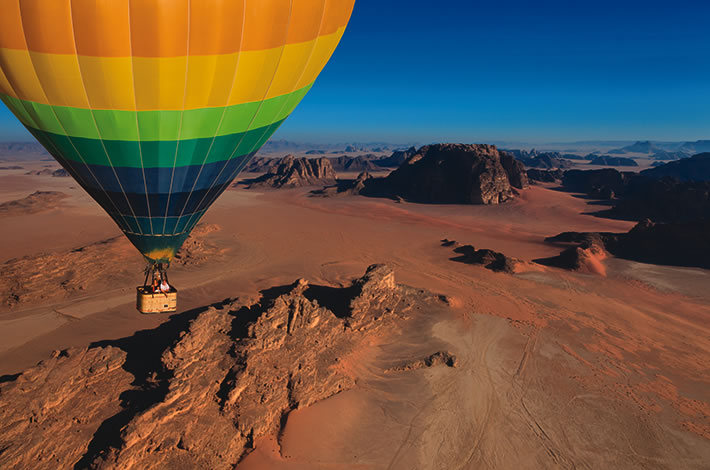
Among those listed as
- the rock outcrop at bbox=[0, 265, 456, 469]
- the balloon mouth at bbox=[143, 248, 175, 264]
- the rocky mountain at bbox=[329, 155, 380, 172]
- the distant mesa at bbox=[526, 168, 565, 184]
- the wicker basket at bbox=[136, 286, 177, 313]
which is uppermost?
the balloon mouth at bbox=[143, 248, 175, 264]

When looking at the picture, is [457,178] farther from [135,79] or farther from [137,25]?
[137,25]

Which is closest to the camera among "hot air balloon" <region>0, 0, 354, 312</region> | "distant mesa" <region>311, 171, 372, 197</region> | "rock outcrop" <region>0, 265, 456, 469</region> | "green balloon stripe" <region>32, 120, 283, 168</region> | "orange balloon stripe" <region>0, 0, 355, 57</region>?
"orange balloon stripe" <region>0, 0, 355, 57</region>

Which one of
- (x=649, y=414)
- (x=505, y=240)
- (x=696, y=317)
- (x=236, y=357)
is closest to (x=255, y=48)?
(x=236, y=357)

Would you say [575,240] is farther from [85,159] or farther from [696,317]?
[85,159]

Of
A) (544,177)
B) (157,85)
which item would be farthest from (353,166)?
(157,85)

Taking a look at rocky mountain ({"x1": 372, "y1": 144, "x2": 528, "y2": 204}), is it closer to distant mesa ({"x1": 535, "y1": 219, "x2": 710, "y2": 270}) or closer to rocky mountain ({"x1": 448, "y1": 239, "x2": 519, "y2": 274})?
distant mesa ({"x1": 535, "y1": 219, "x2": 710, "y2": 270})

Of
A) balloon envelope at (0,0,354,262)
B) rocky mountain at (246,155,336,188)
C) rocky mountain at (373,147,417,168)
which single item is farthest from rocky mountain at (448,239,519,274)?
rocky mountain at (373,147,417,168)
